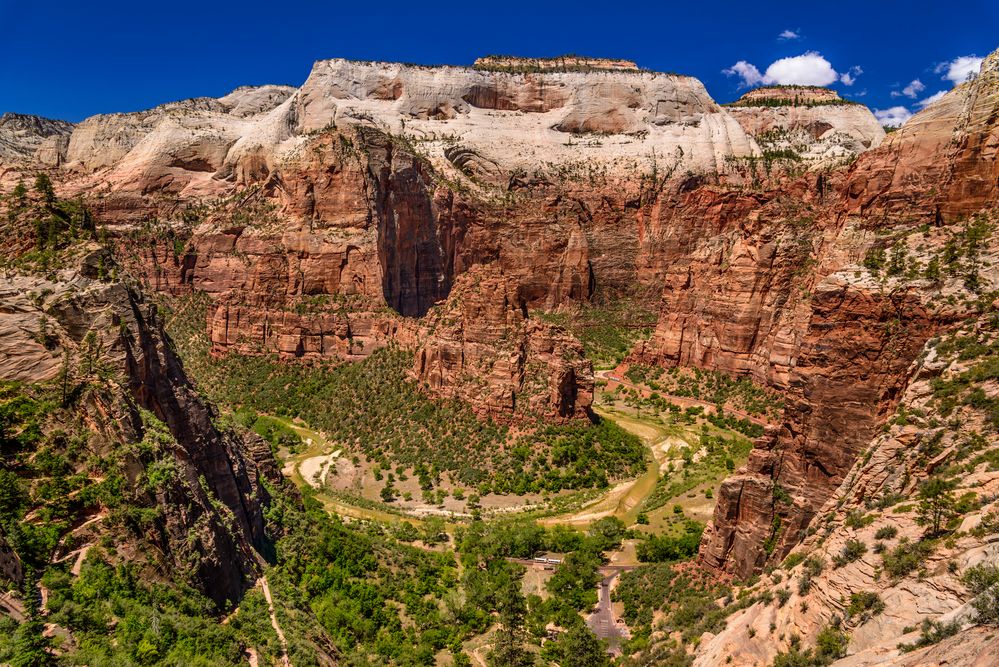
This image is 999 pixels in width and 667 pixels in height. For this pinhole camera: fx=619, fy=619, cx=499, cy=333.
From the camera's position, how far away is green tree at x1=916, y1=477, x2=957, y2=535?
15109 millimetres

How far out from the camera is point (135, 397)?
20.7 m

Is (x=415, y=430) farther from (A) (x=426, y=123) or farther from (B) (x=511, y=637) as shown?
(A) (x=426, y=123)

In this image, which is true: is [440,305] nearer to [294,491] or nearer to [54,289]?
[294,491]

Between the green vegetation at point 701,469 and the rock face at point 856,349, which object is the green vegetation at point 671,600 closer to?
the rock face at point 856,349

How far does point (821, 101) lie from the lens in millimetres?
122625

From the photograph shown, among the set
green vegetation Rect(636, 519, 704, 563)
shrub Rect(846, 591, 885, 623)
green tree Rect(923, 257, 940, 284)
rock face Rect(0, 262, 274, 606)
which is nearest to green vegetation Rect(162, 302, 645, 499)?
green vegetation Rect(636, 519, 704, 563)

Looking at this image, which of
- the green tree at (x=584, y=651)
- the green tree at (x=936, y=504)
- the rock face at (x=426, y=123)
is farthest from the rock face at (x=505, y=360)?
the rock face at (x=426, y=123)

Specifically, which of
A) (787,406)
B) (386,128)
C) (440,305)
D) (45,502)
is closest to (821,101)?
(386,128)

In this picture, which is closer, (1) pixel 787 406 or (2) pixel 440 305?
(1) pixel 787 406

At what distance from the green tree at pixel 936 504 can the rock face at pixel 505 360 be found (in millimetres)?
33046

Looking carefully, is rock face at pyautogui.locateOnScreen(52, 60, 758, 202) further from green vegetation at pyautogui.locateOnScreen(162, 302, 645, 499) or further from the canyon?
green vegetation at pyautogui.locateOnScreen(162, 302, 645, 499)

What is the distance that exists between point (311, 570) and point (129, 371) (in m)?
13.9

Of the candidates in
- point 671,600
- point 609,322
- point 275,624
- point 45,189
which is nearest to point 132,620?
point 275,624

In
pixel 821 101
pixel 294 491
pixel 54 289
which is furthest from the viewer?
pixel 821 101
